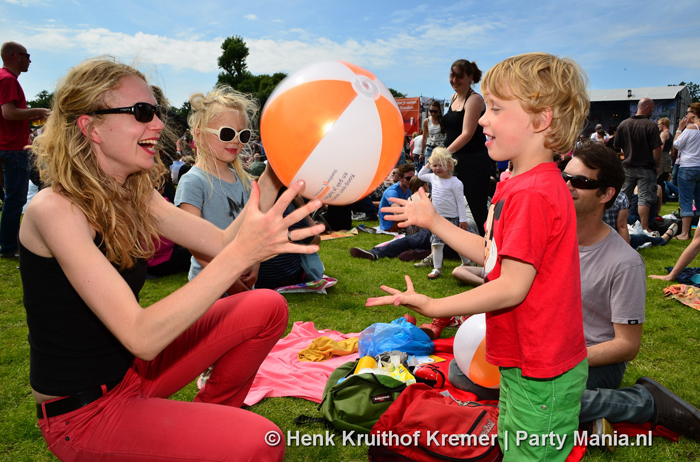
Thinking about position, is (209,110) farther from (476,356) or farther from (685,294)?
(685,294)

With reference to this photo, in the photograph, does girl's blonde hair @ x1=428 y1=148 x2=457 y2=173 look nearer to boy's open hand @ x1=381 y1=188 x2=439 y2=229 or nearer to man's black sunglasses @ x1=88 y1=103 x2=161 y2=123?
boy's open hand @ x1=381 y1=188 x2=439 y2=229

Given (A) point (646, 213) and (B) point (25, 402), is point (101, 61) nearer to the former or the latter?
(B) point (25, 402)

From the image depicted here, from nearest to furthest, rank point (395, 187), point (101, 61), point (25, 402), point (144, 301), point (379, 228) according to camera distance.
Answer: point (101, 61) → point (25, 402) → point (144, 301) → point (395, 187) → point (379, 228)

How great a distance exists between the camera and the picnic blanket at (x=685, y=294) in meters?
5.06

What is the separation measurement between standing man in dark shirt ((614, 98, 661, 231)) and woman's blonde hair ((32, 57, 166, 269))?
8.51 m

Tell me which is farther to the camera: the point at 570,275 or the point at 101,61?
the point at 101,61

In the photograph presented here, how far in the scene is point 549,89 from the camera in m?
1.87

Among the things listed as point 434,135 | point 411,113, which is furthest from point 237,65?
point 434,135

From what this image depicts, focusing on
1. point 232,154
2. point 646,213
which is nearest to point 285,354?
point 232,154

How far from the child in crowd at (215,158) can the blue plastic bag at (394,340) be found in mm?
1084

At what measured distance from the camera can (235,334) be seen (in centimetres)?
232

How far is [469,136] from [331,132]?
438cm

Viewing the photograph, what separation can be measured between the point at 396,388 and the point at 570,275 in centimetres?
153

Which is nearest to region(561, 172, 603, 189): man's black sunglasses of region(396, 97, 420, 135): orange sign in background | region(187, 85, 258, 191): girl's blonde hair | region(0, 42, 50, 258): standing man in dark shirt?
region(187, 85, 258, 191): girl's blonde hair
